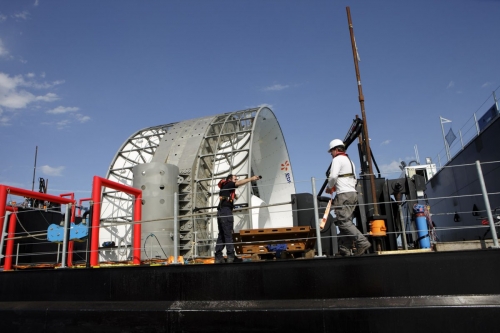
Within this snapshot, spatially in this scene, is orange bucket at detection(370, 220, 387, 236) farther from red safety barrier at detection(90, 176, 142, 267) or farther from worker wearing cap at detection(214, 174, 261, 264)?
red safety barrier at detection(90, 176, 142, 267)

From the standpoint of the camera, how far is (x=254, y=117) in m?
15.5

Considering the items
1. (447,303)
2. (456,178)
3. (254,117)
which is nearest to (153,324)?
(447,303)

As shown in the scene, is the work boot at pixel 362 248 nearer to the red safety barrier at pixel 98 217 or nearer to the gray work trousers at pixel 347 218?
the gray work trousers at pixel 347 218

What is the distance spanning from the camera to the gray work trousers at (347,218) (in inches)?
200

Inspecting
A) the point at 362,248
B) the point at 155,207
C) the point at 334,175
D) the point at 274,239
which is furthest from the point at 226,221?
the point at 155,207

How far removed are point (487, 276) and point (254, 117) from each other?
472 inches

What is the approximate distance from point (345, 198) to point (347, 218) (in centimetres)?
28

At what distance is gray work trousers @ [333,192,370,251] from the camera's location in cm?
507

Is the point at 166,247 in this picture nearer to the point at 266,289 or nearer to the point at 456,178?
the point at 266,289

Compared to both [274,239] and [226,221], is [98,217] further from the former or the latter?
[274,239]

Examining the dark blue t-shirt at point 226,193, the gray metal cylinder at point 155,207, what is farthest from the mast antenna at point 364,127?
the gray metal cylinder at point 155,207

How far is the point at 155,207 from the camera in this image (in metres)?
10.6

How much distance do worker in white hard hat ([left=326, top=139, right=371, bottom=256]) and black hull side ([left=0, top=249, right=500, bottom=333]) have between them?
0.57 m

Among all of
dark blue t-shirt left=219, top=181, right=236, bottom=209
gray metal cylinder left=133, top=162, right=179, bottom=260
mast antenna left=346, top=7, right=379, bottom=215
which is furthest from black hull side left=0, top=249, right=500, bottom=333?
gray metal cylinder left=133, top=162, right=179, bottom=260
